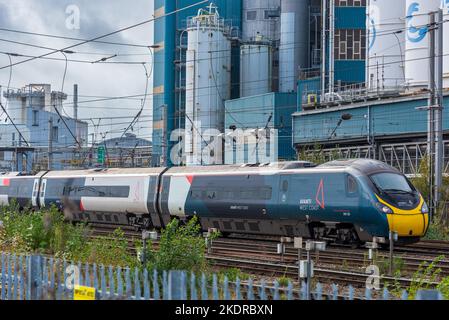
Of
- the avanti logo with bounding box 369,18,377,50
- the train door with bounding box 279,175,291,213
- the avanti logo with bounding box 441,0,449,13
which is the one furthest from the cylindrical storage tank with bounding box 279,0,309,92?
the train door with bounding box 279,175,291,213

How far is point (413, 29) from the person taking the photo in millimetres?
49188

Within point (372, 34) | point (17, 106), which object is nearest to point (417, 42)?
point (372, 34)

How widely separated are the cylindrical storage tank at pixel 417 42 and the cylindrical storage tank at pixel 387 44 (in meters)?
2.88

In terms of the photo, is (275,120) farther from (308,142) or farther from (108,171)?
(108,171)

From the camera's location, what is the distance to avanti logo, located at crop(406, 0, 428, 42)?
159 feet

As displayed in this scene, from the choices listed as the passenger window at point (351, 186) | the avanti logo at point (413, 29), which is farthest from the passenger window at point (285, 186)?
the avanti logo at point (413, 29)

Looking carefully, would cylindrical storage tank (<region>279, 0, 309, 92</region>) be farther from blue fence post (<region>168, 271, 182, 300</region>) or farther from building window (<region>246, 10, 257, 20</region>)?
blue fence post (<region>168, 271, 182, 300</region>)

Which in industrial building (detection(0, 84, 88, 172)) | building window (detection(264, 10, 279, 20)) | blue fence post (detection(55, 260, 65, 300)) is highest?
building window (detection(264, 10, 279, 20))

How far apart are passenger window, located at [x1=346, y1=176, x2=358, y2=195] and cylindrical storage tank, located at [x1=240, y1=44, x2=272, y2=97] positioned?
140 ft

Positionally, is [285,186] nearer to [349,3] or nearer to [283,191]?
[283,191]

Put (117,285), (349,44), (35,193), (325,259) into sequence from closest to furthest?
(117,285) < (325,259) < (35,193) < (349,44)

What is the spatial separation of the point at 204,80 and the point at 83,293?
54.2 m

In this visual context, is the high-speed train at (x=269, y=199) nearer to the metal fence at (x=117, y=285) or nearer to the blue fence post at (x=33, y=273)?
the metal fence at (x=117, y=285)
